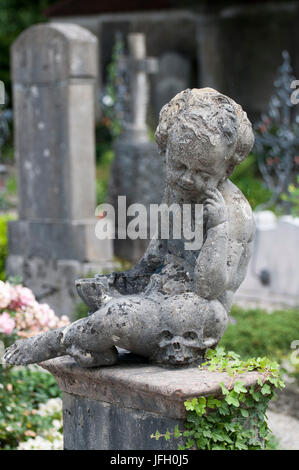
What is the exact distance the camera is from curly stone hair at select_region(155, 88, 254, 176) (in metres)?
3.30

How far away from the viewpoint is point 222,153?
10.9 ft

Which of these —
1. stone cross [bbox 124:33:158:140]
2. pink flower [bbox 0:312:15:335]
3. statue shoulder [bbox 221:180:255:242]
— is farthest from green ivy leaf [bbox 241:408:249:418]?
stone cross [bbox 124:33:158:140]

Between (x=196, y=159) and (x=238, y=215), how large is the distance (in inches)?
12.6

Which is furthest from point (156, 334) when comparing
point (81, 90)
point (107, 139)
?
point (107, 139)

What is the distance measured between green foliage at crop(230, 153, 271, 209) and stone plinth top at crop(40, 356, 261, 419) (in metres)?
8.09

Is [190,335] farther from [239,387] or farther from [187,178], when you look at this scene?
[187,178]

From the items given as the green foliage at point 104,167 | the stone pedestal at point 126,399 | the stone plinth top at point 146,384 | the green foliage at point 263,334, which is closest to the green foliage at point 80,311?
the green foliage at point 263,334

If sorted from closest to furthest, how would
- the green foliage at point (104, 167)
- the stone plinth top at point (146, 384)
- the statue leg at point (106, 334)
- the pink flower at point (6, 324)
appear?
the stone plinth top at point (146, 384) → the statue leg at point (106, 334) → the pink flower at point (6, 324) → the green foliage at point (104, 167)

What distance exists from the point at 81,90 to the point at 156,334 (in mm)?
4122

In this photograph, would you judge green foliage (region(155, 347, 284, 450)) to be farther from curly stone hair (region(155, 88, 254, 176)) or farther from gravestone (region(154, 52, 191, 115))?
gravestone (region(154, 52, 191, 115))

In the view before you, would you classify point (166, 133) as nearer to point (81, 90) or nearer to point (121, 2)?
point (81, 90)

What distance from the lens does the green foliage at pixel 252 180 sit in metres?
12.1

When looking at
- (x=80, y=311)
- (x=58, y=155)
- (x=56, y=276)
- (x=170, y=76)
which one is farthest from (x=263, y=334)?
(x=170, y=76)

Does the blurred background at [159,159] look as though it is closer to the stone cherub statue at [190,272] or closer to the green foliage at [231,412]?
the stone cherub statue at [190,272]
